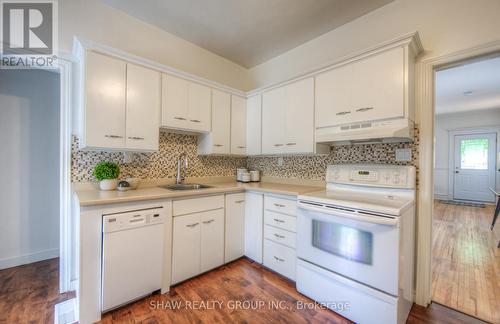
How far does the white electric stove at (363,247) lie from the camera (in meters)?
1.39

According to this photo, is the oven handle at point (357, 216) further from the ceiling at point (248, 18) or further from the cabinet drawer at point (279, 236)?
the ceiling at point (248, 18)

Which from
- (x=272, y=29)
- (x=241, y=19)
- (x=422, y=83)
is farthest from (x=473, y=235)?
(x=241, y=19)

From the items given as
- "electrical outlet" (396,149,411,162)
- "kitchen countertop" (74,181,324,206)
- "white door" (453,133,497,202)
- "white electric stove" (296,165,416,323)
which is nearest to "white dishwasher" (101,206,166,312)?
"kitchen countertop" (74,181,324,206)

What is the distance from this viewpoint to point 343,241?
1.61 meters

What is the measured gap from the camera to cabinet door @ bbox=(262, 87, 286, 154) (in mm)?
2539

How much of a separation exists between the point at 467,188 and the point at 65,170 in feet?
30.1

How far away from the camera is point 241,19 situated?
229cm

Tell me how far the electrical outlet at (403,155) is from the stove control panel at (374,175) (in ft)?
0.38

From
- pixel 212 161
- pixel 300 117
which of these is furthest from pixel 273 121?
pixel 212 161

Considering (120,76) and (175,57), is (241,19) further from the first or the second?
(120,76)

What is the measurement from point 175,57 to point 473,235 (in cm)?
531

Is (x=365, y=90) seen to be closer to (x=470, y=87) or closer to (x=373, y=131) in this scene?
(x=373, y=131)

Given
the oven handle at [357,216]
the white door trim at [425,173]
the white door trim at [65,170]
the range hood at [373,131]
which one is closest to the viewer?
the oven handle at [357,216]

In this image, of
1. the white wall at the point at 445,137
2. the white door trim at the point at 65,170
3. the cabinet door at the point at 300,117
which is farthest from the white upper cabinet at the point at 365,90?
the white wall at the point at 445,137
